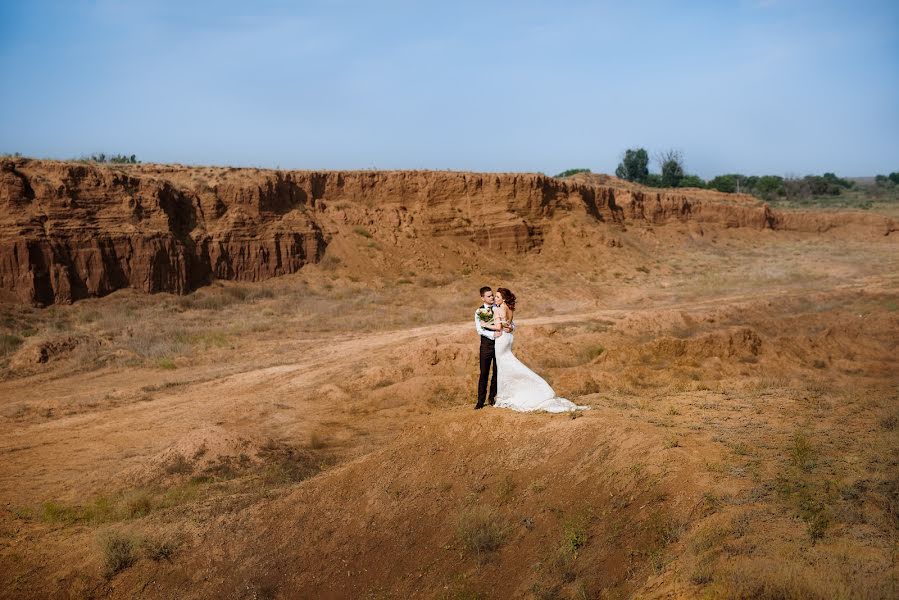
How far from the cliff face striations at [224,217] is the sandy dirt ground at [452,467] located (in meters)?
4.70

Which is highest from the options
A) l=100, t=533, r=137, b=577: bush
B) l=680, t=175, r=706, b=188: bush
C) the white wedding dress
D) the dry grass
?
l=680, t=175, r=706, b=188: bush

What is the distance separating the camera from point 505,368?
8.10 metres

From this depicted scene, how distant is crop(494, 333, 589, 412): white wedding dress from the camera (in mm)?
7957

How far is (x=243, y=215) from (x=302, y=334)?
9.45m

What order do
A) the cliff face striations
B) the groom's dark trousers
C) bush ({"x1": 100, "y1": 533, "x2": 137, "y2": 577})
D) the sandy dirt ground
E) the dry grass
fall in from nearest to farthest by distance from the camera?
the sandy dirt ground → the dry grass → bush ({"x1": 100, "y1": 533, "x2": 137, "y2": 577}) → the groom's dark trousers → the cliff face striations

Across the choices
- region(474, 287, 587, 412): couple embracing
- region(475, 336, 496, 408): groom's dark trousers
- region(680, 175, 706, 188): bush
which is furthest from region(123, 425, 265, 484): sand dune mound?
region(680, 175, 706, 188): bush

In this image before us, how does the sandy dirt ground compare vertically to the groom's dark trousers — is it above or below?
below

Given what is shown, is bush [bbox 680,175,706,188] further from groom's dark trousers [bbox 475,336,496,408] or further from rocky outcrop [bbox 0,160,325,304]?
groom's dark trousers [bbox 475,336,496,408]

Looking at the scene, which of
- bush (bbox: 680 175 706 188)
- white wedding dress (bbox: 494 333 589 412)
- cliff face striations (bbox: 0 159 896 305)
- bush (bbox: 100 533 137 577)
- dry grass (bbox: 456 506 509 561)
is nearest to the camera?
dry grass (bbox: 456 506 509 561)

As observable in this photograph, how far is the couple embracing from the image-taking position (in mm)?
8016

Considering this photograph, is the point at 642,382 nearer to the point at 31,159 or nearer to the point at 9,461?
the point at 9,461

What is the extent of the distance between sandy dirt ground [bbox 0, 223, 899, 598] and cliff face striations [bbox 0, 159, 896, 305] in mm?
4704

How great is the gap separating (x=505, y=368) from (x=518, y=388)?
11.1 inches

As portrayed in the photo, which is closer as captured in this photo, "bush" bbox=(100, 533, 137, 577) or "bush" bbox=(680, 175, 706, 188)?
"bush" bbox=(100, 533, 137, 577)
